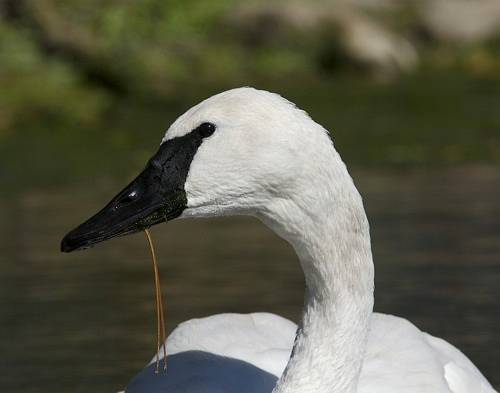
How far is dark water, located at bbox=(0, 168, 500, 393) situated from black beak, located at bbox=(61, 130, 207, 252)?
1.87 metres

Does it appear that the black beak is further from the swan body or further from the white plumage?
the swan body

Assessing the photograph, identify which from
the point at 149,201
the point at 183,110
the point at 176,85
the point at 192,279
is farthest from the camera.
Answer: the point at 176,85

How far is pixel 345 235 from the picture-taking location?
4.09m

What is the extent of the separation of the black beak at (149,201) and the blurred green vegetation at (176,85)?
22.5ft

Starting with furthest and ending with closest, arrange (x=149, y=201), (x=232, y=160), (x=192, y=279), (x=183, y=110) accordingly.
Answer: (x=183, y=110), (x=192, y=279), (x=149, y=201), (x=232, y=160)

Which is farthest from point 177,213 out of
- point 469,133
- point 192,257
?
point 469,133

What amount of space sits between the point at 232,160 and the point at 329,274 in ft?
1.51

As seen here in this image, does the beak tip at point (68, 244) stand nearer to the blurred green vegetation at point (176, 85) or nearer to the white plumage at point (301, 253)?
the white plumage at point (301, 253)

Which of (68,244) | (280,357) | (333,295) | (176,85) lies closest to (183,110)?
(176,85)

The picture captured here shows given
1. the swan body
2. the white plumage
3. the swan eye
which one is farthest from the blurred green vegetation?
the swan eye

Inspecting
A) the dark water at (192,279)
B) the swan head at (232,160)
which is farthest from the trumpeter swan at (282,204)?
the dark water at (192,279)

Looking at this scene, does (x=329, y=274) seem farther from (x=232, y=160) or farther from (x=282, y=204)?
(x=232, y=160)

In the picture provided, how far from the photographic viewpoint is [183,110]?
14.5m

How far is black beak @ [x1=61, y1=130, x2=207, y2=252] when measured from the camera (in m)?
4.02
